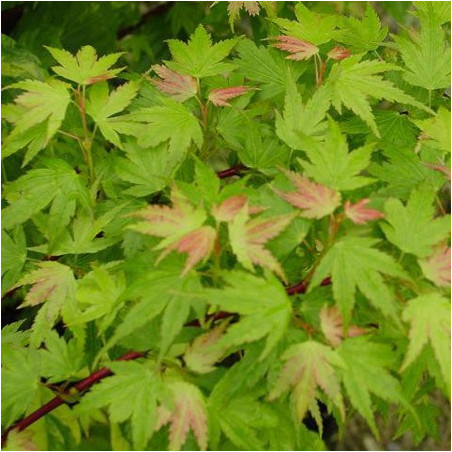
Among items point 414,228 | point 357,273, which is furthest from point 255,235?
point 414,228

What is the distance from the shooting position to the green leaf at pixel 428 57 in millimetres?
1531

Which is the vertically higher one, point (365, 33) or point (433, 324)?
point (365, 33)

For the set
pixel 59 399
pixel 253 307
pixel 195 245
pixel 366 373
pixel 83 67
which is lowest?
pixel 59 399

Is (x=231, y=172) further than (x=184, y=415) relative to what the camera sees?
Yes

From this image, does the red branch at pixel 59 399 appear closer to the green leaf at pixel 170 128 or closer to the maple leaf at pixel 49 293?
the maple leaf at pixel 49 293

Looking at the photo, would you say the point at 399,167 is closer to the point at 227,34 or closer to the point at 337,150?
the point at 337,150

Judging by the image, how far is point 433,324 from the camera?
1136 millimetres

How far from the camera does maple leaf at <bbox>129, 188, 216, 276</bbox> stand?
111 cm

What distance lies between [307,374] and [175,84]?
0.76 meters

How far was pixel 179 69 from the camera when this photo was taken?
1.55 meters

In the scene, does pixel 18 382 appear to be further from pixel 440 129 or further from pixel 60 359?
pixel 440 129

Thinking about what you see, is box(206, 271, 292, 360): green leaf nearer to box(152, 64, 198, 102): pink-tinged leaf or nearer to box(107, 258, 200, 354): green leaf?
box(107, 258, 200, 354): green leaf

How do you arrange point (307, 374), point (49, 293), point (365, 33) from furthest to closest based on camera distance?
point (365, 33)
point (49, 293)
point (307, 374)

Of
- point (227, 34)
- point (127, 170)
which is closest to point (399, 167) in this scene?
point (127, 170)
